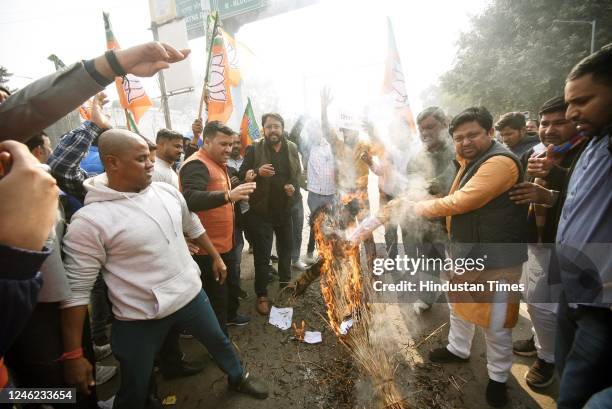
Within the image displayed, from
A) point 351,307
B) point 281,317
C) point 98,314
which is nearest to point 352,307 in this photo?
point 351,307

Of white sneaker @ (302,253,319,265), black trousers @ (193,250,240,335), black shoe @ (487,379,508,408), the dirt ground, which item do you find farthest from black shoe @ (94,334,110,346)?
black shoe @ (487,379,508,408)

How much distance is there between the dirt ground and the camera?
2.70 metres

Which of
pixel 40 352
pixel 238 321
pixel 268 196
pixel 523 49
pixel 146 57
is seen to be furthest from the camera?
pixel 523 49

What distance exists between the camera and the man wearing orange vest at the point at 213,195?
3023mm

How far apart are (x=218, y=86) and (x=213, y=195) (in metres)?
2.81

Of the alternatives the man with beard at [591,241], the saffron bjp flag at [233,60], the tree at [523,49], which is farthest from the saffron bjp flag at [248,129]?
the tree at [523,49]

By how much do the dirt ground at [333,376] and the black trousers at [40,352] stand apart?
1277mm

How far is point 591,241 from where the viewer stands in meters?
1.81

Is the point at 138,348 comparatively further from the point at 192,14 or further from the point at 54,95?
the point at 192,14

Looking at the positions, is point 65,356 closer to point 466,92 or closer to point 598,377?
point 598,377

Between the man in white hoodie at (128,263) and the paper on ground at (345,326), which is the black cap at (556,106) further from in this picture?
the man in white hoodie at (128,263)

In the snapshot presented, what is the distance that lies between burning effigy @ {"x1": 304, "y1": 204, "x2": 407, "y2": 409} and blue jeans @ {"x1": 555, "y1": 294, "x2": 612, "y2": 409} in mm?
1168

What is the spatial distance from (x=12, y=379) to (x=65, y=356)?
917 millimetres

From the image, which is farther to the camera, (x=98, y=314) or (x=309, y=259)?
(x=309, y=259)
